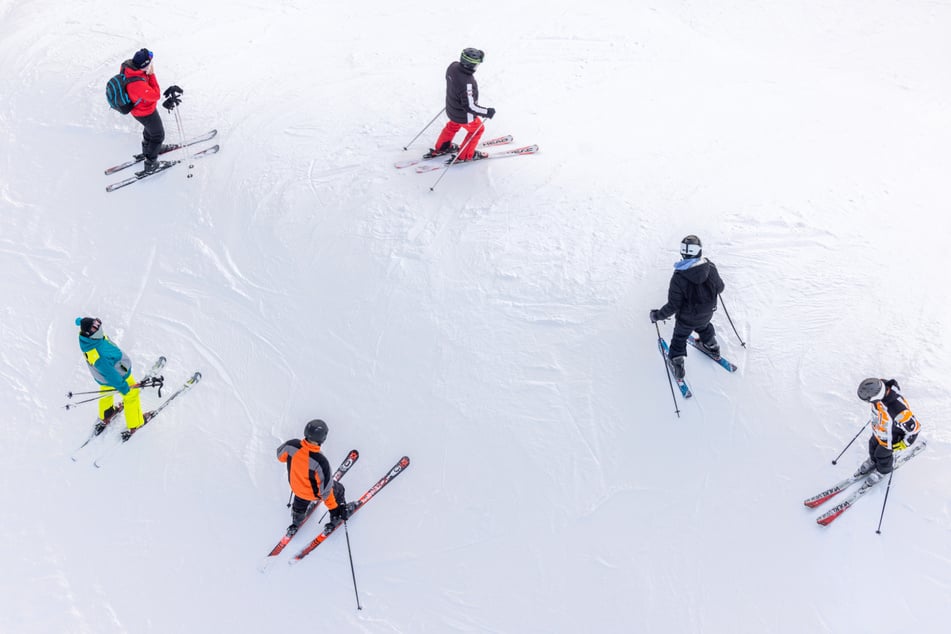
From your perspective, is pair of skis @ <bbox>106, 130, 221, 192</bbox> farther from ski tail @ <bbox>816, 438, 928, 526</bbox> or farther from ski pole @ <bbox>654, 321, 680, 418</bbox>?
ski tail @ <bbox>816, 438, 928, 526</bbox>

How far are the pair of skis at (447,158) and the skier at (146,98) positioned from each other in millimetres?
3419

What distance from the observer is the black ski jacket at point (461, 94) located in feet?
30.3

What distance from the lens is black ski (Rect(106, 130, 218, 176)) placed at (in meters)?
11.1

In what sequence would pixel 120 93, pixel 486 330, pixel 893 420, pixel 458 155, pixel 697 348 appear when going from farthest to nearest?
1. pixel 458 155
2. pixel 120 93
3. pixel 486 330
4. pixel 697 348
5. pixel 893 420

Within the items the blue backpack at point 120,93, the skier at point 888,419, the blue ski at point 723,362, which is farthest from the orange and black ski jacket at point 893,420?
the blue backpack at point 120,93

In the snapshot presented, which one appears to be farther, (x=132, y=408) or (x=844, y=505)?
(x=132, y=408)

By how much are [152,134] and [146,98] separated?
713 millimetres

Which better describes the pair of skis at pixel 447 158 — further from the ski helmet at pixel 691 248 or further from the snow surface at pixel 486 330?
the ski helmet at pixel 691 248

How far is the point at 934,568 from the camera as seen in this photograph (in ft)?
22.9

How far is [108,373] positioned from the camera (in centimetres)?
807

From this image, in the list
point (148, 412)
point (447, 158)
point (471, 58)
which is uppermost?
point (471, 58)

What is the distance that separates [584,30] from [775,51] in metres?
3.54

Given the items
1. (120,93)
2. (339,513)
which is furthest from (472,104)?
(339,513)

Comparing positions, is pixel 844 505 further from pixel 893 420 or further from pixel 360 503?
pixel 360 503
